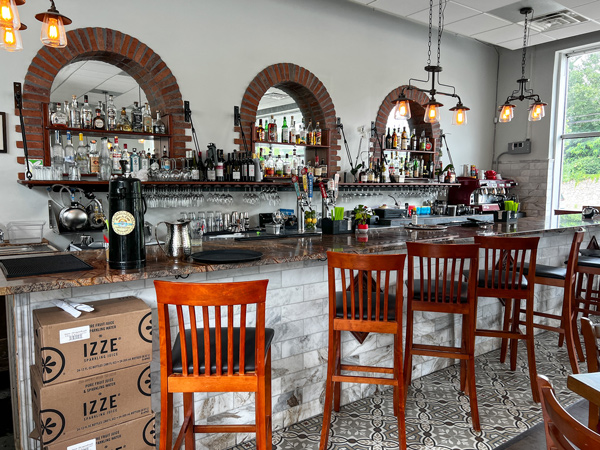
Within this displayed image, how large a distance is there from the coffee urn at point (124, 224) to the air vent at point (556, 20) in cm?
559

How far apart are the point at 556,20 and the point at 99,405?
6.43 meters

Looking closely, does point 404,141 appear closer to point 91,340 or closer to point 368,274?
point 368,274

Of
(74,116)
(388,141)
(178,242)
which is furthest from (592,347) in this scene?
(388,141)

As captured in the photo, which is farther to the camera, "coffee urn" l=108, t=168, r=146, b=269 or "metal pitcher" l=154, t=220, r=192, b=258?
"metal pitcher" l=154, t=220, r=192, b=258

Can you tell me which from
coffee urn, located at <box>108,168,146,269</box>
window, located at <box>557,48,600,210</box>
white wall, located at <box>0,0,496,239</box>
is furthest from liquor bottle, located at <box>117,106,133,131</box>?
window, located at <box>557,48,600,210</box>

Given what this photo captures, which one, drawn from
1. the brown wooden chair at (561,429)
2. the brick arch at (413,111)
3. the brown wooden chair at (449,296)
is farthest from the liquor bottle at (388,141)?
the brown wooden chair at (561,429)

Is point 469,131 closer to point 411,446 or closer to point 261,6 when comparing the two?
point 261,6

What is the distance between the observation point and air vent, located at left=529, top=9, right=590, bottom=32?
17.4 ft

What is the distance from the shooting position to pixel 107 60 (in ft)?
14.4

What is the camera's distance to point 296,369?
265cm

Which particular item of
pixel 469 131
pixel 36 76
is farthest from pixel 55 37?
pixel 469 131

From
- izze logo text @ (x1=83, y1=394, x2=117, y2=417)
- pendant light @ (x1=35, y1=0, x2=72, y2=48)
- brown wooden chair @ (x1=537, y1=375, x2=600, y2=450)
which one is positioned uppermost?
pendant light @ (x1=35, y1=0, x2=72, y2=48)

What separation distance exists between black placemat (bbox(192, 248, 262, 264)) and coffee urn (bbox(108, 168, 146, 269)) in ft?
1.01

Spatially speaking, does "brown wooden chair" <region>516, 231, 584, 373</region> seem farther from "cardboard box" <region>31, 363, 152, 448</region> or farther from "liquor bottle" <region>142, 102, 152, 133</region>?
"liquor bottle" <region>142, 102, 152, 133</region>
